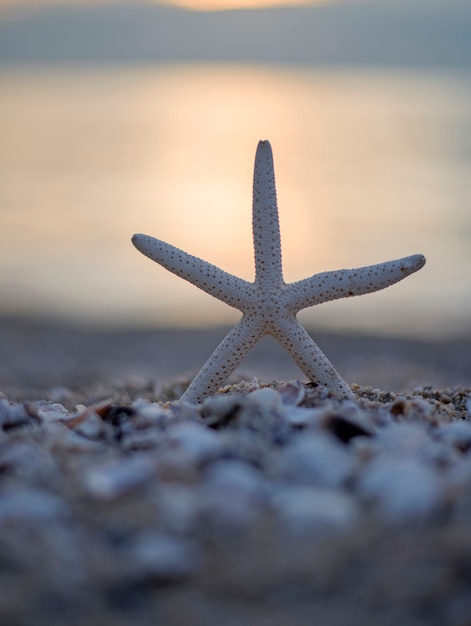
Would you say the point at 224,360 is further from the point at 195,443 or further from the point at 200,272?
the point at 195,443

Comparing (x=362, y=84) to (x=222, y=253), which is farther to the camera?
(x=362, y=84)

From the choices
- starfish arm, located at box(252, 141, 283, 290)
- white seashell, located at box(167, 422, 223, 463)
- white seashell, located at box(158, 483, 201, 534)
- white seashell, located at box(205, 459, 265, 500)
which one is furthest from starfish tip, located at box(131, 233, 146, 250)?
white seashell, located at box(158, 483, 201, 534)

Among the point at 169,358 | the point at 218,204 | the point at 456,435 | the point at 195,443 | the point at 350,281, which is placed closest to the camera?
the point at 195,443

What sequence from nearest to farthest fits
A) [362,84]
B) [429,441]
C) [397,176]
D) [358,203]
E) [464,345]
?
[429,441] < [464,345] < [358,203] < [397,176] < [362,84]

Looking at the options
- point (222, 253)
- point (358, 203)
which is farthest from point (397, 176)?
point (222, 253)

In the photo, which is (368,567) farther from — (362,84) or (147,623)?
(362,84)

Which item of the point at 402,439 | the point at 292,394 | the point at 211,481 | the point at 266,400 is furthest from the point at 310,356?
the point at 211,481
